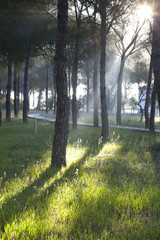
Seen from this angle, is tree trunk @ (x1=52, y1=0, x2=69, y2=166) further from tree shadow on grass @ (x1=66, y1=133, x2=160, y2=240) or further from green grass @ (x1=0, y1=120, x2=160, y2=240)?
tree shadow on grass @ (x1=66, y1=133, x2=160, y2=240)

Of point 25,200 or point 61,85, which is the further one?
point 61,85

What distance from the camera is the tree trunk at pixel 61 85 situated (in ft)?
17.3

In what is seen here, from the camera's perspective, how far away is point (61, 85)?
5328 millimetres

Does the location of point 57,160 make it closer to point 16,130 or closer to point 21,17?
point 16,130

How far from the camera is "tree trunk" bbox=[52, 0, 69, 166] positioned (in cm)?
527

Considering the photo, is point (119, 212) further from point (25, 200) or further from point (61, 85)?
point (61, 85)

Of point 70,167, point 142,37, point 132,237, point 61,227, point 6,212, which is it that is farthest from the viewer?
point 142,37

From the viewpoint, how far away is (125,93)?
4950 cm

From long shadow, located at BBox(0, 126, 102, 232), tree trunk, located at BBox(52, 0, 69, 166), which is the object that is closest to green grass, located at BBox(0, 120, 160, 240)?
long shadow, located at BBox(0, 126, 102, 232)

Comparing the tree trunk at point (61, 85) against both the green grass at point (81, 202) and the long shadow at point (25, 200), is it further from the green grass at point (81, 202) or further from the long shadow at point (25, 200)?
the long shadow at point (25, 200)

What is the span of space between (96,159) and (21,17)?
13732 millimetres

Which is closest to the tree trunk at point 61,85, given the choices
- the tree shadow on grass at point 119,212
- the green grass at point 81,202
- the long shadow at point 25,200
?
the green grass at point 81,202

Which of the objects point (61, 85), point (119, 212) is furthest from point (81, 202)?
point (61, 85)

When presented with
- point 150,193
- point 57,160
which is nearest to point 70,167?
point 57,160
